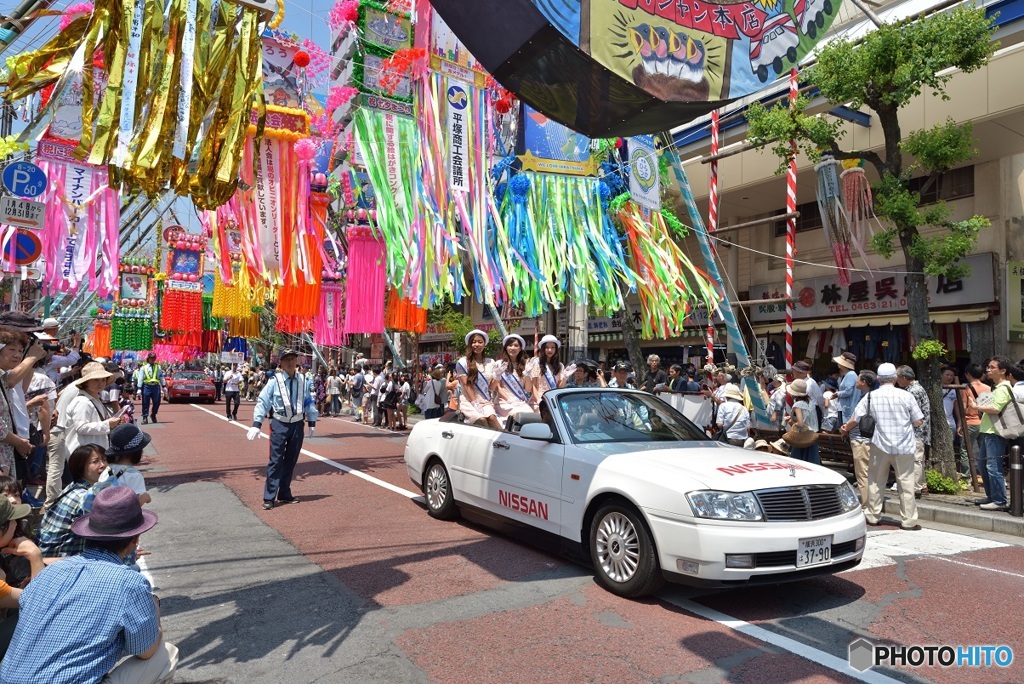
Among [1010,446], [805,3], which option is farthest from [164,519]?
[1010,446]

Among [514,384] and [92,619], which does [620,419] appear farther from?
[92,619]

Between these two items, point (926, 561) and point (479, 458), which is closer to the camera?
point (926, 561)

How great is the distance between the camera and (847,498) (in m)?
4.94

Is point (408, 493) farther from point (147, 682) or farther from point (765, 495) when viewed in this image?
point (147, 682)

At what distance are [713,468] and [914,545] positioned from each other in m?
3.37

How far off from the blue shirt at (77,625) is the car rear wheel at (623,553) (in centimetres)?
311

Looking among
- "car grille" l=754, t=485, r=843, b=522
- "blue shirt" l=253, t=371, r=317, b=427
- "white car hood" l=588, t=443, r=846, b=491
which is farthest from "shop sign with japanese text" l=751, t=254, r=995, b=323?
"blue shirt" l=253, t=371, r=317, b=427

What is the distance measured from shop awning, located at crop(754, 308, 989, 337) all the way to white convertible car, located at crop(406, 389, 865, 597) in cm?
1019

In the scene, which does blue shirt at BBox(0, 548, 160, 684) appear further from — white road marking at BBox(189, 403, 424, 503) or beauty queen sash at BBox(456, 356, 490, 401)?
white road marking at BBox(189, 403, 424, 503)

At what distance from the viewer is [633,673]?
11.9 ft

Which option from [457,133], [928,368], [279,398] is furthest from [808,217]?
[279,398]

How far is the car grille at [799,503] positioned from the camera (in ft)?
14.7

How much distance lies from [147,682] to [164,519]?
18.2 ft

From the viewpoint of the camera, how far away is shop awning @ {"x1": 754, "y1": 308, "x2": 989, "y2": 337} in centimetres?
→ 1448
